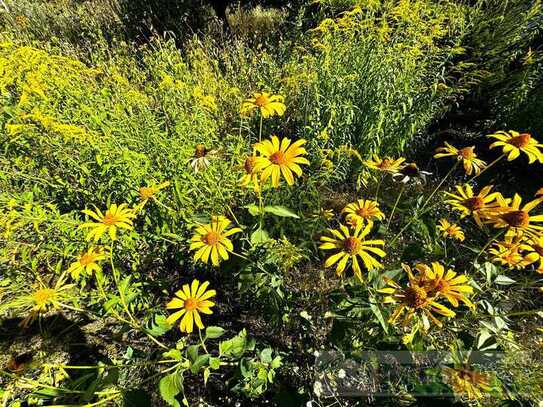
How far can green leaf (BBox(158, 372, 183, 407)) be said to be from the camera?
944 millimetres

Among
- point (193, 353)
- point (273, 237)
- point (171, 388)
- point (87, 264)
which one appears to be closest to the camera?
point (171, 388)

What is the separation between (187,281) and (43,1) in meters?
7.67

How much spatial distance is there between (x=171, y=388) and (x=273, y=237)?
929mm

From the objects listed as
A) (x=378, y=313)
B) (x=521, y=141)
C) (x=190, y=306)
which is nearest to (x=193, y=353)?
(x=190, y=306)

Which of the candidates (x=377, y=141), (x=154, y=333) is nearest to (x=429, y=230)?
(x=154, y=333)

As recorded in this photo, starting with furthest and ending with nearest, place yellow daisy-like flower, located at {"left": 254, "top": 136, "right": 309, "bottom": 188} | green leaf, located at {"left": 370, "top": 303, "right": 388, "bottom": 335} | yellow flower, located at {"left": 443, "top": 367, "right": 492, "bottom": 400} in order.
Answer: yellow daisy-like flower, located at {"left": 254, "top": 136, "right": 309, "bottom": 188} < green leaf, located at {"left": 370, "top": 303, "right": 388, "bottom": 335} < yellow flower, located at {"left": 443, "top": 367, "right": 492, "bottom": 400}

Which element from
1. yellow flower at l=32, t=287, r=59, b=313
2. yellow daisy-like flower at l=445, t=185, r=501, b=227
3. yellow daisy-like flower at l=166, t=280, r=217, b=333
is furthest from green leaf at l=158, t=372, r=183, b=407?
yellow daisy-like flower at l=445, t=185, r=501, b=227

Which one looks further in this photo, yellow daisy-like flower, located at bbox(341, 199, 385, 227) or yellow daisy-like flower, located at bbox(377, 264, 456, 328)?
yellow daisy-like flower, located at bbox(341, 199, 385, 227)

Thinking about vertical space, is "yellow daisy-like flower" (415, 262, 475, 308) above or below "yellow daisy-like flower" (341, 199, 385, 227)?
below

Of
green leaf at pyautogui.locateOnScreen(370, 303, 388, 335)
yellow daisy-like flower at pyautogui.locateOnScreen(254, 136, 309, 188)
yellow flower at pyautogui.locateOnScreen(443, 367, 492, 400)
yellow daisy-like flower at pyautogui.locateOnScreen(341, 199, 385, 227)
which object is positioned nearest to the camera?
yellow flower at pyautogui.locateOnScreen(443, 367, 492, 400)

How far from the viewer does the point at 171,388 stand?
3.19 feet

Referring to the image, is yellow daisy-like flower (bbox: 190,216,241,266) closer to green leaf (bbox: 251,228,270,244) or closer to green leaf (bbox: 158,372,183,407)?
green leaf (bbox: 251,228,270,244)

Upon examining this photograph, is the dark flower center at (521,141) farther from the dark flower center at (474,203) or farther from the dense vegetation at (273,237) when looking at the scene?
the dark flower center at (474,203)

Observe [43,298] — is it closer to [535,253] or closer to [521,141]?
[535,253]
